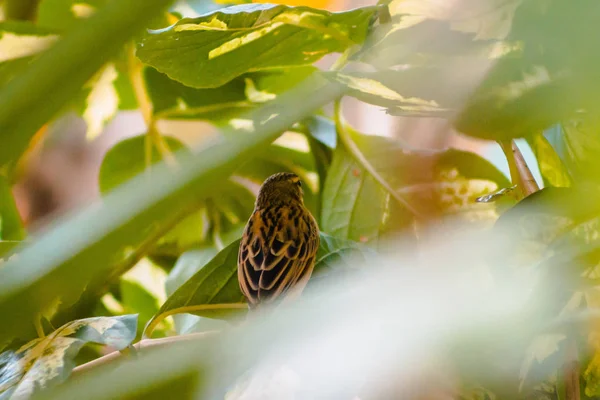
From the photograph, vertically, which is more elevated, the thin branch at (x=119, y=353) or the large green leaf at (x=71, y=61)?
the large green leaf at (x=71, y=61)

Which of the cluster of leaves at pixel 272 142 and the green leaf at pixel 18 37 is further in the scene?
the green leaf at pixel 18 37

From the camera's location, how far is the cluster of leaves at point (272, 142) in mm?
170

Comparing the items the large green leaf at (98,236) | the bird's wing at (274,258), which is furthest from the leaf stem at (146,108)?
the large green leaf at (98,236)

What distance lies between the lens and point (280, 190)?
3.11ft

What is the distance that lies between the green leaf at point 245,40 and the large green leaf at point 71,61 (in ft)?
1.44

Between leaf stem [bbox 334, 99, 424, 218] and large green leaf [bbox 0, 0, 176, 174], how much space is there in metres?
0.62

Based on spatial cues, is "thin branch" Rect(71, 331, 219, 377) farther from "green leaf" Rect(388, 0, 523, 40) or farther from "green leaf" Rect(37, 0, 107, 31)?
"green leaf" Rect(37, 0, 107, 31)

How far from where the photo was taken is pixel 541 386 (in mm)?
541

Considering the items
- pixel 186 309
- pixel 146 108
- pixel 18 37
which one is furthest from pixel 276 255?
pixel 18 37

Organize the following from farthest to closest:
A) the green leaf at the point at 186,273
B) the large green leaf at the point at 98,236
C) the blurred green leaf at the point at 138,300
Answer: the blurred green leaf at the point at 138,300
the green leaf at the point at 186,273
the large green leaf at the point at 98,236

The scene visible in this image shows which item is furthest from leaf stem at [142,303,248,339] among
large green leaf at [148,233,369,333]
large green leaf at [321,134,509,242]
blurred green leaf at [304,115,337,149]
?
blurred green leaf at [304,115,337,149]

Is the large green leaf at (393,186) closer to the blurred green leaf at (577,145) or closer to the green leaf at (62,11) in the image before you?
the blurred green leaf at (577,145)

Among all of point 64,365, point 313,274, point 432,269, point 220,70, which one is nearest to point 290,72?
point 220,70

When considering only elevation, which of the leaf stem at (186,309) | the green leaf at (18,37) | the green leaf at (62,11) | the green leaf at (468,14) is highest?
the green leaf at (62,11)
